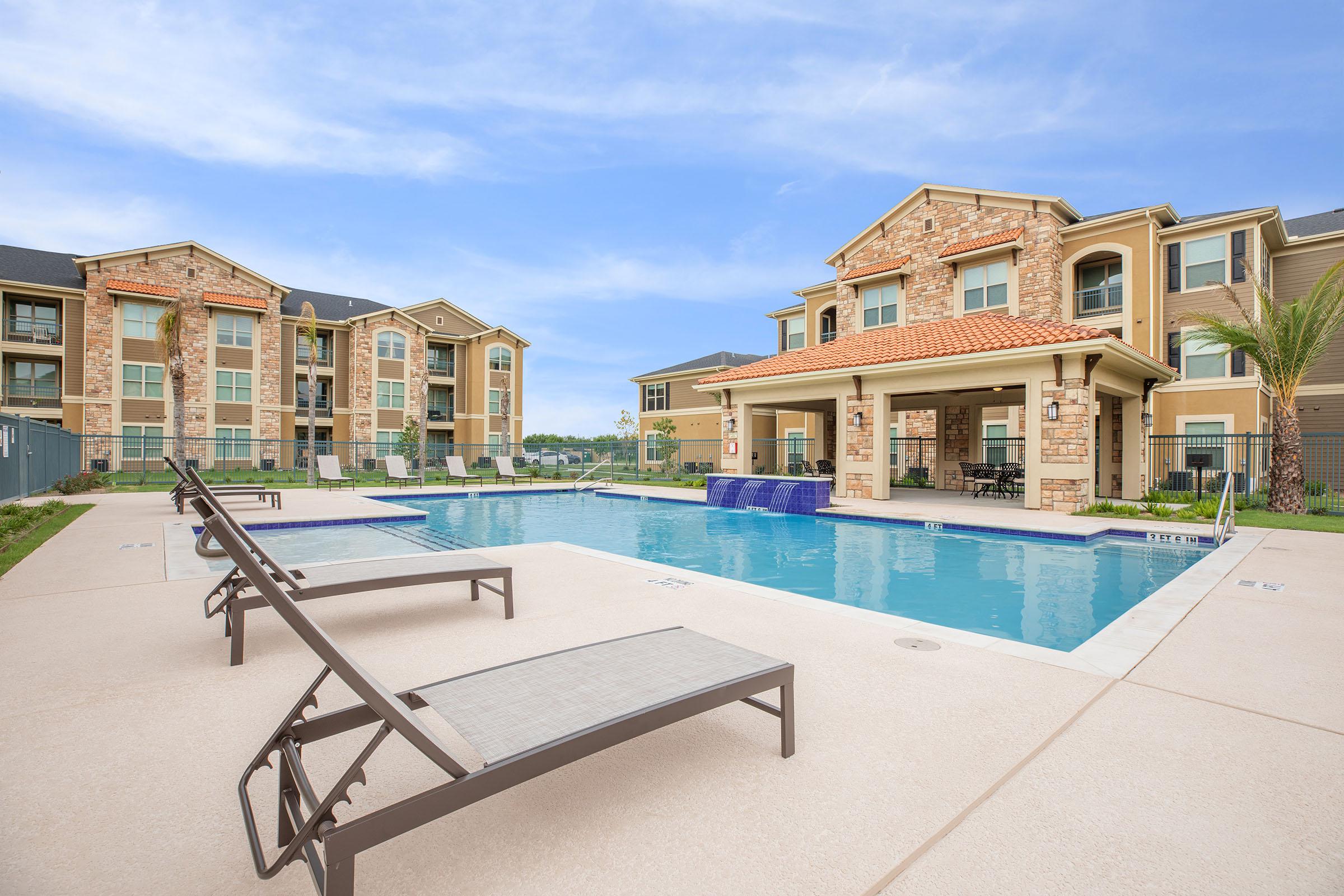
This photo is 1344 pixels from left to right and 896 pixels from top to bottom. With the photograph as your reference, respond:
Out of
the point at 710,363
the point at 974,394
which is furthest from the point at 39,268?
the point at 974,394

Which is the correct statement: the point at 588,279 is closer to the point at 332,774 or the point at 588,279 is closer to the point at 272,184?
the point at 272,184

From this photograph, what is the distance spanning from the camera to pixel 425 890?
1664 millimetres

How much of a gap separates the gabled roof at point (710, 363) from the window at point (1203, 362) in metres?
17.9

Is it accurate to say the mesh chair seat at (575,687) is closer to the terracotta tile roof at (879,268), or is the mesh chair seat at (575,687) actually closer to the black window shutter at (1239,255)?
the terracotta tile roof at (879,268)

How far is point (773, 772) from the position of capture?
7.55 ft

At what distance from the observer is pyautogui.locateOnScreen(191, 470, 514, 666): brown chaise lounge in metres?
3.44

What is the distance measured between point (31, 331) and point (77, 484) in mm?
17142

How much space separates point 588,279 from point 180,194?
19.4 m

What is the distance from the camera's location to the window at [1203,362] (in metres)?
18.2

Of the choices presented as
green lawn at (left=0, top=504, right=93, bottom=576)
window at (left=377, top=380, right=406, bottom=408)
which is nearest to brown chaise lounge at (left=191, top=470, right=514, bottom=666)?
green lawn at (left=0, top=504, right=93, bottom=576)

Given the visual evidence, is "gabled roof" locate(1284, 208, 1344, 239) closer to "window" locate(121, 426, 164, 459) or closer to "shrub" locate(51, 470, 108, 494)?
"shrub" locate(51, 470, 108, 494)

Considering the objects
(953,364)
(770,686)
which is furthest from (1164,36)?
(770,686)

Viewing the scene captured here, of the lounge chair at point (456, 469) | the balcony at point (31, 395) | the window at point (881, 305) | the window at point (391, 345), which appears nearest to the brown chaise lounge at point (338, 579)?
the lounge chair at point (456, 469)

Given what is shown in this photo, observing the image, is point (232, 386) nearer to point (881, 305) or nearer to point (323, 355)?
point (323, 355)
